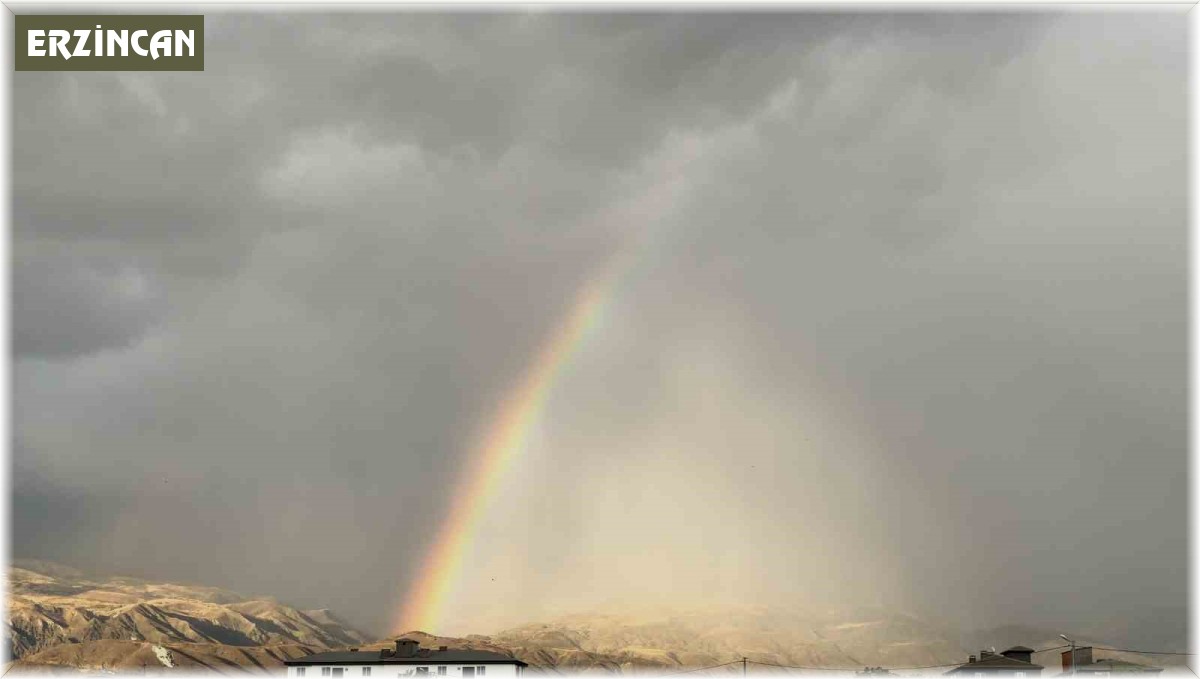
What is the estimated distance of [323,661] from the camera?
13125 centimetres

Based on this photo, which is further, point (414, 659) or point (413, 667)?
point (414, 659)

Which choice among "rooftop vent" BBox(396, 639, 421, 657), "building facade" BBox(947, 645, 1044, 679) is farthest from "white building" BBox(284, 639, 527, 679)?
"building facade" BBox(947, 645, 1044, 679)

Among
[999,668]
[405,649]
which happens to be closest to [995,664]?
[999,668]

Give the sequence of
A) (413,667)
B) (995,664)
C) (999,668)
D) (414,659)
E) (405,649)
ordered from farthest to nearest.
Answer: (405,649), (414,659), (413,667), (995,664), (999,668)

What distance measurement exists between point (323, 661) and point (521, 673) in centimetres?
2164

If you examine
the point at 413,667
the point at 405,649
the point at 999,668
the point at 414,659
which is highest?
the point at 405,649

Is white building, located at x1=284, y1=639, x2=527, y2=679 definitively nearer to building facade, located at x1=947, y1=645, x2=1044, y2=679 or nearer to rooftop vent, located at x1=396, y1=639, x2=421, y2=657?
rooftop vent, located at x1=396, y1=639, x2=421, y2=657

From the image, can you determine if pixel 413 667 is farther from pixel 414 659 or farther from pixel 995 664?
pixel 995 664

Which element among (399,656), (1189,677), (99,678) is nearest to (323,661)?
(399,656)

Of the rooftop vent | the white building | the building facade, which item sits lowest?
the building facade

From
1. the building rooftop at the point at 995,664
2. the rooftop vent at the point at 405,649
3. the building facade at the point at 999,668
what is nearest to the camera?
the building facade at the point at 999,668

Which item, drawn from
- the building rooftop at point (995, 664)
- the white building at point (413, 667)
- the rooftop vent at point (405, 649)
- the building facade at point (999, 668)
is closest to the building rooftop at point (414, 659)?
the white building at point (413, 667)

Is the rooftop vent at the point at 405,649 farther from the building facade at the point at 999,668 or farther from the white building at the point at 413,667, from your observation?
the building facade at the point at 999,668

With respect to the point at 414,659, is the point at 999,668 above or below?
below
